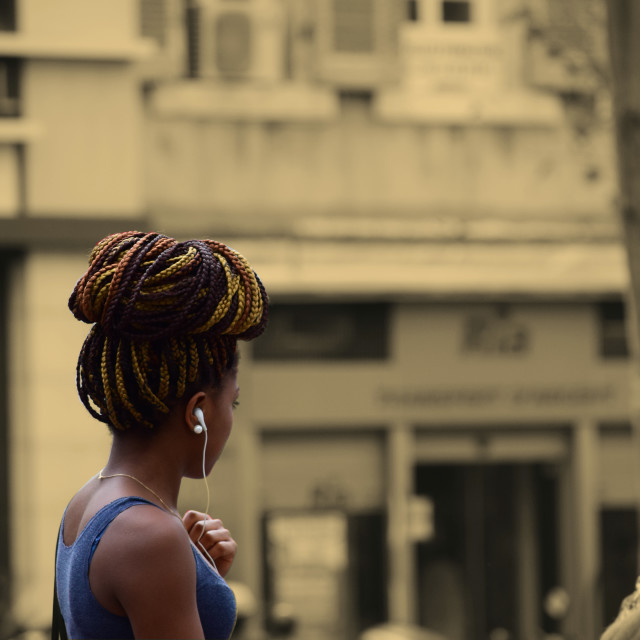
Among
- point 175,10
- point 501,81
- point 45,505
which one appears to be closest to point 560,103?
point 501,81

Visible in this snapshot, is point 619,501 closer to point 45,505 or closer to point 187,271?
point 45,505

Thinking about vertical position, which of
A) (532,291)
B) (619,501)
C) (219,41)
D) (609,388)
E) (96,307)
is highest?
(219,41)

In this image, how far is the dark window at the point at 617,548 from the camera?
37.5ft

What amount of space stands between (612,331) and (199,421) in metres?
9.79

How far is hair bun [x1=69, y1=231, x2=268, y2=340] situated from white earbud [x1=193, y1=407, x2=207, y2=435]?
0.11 metres

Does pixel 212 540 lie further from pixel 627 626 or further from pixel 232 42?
pixel 232 42

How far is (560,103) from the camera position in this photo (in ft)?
37.2

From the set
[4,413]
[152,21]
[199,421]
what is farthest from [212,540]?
[152,21]

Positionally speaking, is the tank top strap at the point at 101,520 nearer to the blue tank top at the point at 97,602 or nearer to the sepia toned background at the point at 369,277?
the blue tank top at the point at 97,602

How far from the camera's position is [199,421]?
1.92 meters

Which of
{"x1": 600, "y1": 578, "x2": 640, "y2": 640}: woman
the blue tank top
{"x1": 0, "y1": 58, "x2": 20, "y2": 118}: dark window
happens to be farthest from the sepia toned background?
the blue tank top

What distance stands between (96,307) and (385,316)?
9.17 m

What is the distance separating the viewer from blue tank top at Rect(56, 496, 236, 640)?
178 centimetres

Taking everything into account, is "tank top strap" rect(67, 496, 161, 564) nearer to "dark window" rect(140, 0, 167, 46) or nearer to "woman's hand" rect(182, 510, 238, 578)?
"woman's hand" rect(182, 510, 238, 578)
